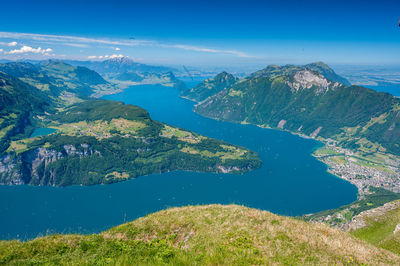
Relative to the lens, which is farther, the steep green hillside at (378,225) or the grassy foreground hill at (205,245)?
the steep green hillside at (378,225)

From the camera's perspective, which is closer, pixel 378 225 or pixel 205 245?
pixel 205 245

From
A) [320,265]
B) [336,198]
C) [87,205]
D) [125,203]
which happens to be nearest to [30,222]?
[87,205]

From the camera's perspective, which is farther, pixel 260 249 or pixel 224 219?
pixel 224 219

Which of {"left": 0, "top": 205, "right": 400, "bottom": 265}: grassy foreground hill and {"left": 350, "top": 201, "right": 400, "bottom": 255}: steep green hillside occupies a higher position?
{"left": 0, "top": 205, "right": 400, "bottom": 265}: grassy foreground hill

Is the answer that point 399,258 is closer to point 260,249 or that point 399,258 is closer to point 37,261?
point 260,249

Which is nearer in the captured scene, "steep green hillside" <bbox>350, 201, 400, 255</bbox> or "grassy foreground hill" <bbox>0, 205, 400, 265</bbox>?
"grassy foreground hill" <bbox>0, 205, 400, 265</bbox>

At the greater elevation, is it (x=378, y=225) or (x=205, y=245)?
(x=205, y=245)

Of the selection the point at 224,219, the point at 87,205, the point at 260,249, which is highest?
the point at 260,249

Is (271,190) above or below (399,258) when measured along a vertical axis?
below
